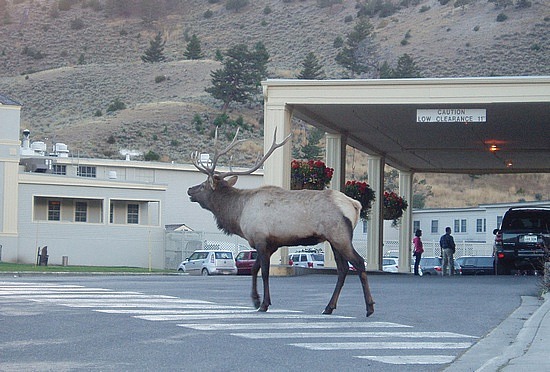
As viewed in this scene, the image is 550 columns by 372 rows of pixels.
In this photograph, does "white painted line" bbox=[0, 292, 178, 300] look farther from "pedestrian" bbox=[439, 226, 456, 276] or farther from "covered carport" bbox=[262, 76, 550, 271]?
"pedestrian" bbox=[439, 226, 456, 276]

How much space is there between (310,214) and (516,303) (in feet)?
13.8

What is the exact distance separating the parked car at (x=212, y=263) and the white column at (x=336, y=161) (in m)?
12.4

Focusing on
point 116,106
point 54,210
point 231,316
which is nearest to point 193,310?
point 231,316

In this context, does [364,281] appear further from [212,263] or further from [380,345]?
[212,263]

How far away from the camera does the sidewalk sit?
867 centimetres

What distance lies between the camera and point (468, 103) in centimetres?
2638

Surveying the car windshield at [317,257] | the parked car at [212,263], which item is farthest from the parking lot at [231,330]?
the car windshield at [317,257]

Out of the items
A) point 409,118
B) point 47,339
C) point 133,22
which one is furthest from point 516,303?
point 133,22

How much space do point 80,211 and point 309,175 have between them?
30.1 meters

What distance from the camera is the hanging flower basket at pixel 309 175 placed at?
28297 millimetres

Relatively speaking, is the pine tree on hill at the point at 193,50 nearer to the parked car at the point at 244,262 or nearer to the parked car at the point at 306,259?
the parked car at the point at 306,259

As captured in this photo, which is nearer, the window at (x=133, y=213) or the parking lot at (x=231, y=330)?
the parking lot at (x=231, y=330)

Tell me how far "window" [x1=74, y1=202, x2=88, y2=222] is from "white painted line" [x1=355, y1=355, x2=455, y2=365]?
47.6 m

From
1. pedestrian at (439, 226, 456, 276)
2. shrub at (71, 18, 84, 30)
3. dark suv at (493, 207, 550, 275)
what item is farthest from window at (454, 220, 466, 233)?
shrub at (71, 18, 84, 30)
